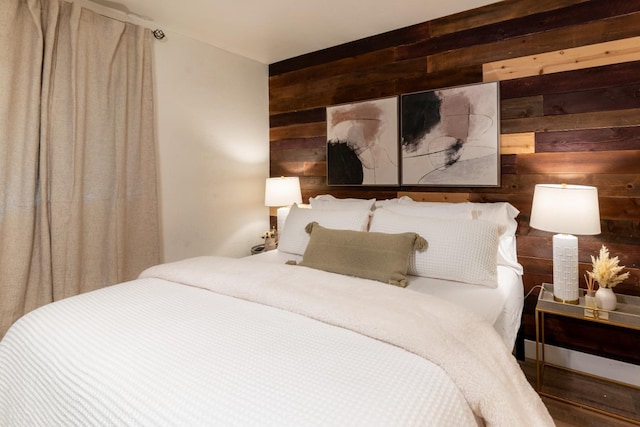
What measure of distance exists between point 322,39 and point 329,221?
5.35 feet

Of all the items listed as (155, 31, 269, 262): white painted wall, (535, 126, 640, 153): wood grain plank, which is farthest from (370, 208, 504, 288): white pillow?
(155, 31, 269, 262): white painted wall

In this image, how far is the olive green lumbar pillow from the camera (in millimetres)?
1893

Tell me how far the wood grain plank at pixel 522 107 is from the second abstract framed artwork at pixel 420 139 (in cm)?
6

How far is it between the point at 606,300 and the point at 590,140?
93 centimetres

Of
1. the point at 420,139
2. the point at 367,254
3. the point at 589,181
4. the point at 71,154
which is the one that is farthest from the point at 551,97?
the point at 71,154

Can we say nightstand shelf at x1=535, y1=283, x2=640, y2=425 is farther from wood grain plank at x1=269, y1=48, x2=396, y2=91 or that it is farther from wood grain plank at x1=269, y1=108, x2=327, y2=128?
wood grain plank at x1=269, y1=108, x2=327, y2=128

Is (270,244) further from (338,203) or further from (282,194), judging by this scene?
(338,203)

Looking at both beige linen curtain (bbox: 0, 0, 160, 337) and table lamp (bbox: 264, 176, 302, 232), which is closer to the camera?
beige linen curtain (bbox: 0, 0, 160, 337)

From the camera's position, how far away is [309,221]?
2549 mm

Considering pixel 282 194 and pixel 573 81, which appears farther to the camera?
pixel 282 194

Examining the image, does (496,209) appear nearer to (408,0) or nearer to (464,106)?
(464,106)

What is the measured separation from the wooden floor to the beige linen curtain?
8.90 feet

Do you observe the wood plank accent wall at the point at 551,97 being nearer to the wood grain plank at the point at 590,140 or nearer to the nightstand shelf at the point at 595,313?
the wood grain plank at the point at 590,140

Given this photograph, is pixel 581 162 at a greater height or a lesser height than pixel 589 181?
greater
